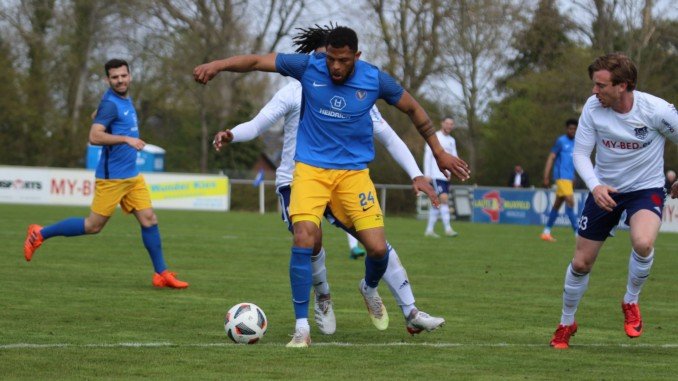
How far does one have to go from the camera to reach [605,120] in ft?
26.2

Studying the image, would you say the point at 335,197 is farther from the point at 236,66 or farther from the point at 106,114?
the point at 106,114

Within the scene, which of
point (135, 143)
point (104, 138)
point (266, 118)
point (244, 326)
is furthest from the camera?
point (104, 138)

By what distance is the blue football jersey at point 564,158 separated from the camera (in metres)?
22.1

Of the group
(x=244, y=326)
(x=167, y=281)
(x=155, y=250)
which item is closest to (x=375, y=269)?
(x=244, y=326)

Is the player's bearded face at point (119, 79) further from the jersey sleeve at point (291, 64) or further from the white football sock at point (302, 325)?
the white football sock at point (302, 325)

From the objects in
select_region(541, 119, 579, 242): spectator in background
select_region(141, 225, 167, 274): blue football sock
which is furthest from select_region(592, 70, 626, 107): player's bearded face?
select_region(541, 119, 579, 242): spectator in background

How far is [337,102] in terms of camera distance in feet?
26.3

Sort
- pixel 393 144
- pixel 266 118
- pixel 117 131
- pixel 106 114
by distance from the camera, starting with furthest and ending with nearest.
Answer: pixel 117 131, pixel 106 114, pixel 266 118, pixel 393 144

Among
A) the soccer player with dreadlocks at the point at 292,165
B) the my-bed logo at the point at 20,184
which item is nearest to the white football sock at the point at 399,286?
the soccer player with dreadlocks at the point at 292,165

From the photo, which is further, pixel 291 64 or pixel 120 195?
pixel 120 195

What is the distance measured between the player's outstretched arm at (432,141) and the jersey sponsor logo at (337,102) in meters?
0.38

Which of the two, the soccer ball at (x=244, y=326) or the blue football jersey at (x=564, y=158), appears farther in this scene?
the blue football jersey at (x=564, y=158)

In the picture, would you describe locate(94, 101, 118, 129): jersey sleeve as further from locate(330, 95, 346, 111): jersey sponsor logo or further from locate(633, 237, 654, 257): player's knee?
locate(633, 237, 654, 257): player's knee

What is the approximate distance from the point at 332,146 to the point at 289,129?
4.79 feet
